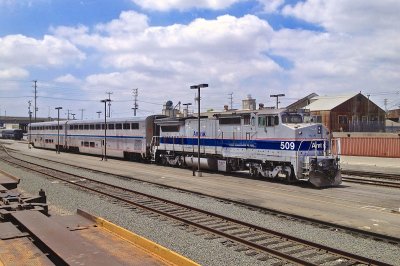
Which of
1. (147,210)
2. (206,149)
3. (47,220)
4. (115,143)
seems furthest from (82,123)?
(47,220)

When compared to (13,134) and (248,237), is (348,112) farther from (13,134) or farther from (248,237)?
(13,134)

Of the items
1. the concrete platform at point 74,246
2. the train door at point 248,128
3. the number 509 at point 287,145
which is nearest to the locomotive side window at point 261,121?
the train door at point 248,128

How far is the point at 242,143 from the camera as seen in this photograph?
22.1 metres

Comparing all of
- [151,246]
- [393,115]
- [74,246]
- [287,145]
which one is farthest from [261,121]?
[393,115]

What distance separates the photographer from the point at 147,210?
43.3 feet

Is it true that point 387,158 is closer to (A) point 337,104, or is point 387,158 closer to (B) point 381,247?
(A) point 337,104

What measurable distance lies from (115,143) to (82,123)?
9263 millimetres

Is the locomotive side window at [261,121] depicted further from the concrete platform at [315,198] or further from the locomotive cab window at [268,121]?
the concrete platform at [315,198]

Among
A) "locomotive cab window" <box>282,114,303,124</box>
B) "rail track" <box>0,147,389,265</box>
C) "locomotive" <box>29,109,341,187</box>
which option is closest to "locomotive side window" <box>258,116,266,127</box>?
"locomotive" <box>29,109,341,187</box>

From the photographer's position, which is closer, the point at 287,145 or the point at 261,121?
the point at 287,145

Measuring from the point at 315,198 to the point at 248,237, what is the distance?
6913 millimetres

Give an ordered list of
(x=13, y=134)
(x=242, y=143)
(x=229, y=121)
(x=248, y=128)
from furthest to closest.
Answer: (x=13, y=134)
(x=229, y=121)
(x=242, y=143)
(x=248, y=128)

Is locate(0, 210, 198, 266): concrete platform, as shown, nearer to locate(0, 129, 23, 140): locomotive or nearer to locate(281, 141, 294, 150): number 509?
locate(281, 141, 294, 150): number 509

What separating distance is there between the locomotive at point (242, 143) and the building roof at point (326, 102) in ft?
108
